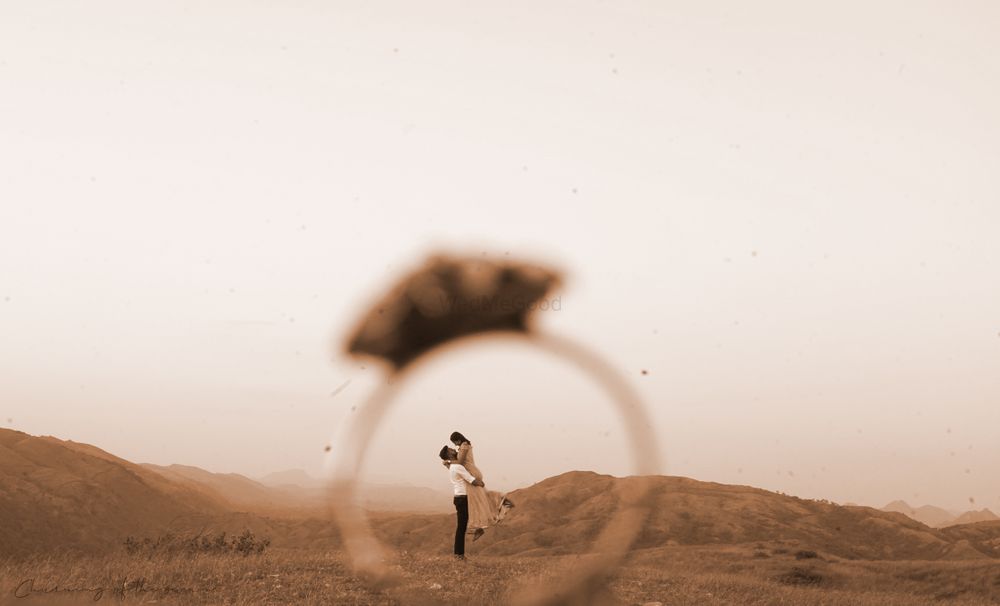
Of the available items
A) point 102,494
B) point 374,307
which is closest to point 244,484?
point 102,494

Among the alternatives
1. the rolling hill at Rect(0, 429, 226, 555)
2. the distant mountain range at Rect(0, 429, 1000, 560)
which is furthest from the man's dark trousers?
the rolling hill at Rect(0, 429, 226, 555)

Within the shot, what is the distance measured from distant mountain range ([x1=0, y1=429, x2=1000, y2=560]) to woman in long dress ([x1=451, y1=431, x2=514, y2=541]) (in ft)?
66.8

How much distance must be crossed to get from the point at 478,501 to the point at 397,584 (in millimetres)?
5356

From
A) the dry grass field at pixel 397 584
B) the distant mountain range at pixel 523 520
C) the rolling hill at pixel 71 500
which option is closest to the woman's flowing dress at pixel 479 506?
the dry grass field at pixel 397 584

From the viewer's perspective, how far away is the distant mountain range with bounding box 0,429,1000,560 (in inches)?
1799

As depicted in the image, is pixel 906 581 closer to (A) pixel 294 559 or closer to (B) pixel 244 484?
(A) pixel 294 559

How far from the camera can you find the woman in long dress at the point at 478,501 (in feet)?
48.6

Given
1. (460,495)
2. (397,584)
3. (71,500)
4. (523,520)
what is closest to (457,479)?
(460,495)

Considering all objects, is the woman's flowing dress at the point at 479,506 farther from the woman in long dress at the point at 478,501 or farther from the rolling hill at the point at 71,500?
the rolling hill at the point at 71,500

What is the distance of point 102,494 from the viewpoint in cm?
6538

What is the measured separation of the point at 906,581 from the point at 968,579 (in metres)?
1.56

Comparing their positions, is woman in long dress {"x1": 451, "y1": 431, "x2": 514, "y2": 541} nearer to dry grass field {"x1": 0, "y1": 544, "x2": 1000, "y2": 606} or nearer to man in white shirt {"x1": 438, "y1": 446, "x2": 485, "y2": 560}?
man in white shirt {"x1": 438, "y1": 446, "x2": 485, "y2": 560}

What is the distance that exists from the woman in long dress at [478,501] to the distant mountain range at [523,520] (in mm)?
20346

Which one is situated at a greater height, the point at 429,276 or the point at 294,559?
the point at 429,276
